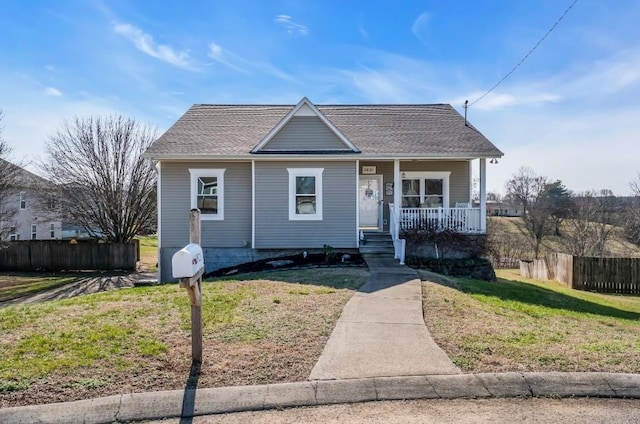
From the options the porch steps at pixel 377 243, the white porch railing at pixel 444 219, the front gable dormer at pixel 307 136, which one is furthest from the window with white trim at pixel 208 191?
the white porch railing at pixel 444 219

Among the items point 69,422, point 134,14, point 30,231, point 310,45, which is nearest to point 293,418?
point 69,422

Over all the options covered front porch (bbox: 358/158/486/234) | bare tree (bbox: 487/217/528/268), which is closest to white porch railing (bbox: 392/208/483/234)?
covered front porch (bbox: 358/158/486/234)

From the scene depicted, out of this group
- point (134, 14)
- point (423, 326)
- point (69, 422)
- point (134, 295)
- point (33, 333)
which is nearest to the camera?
point (69, 422)

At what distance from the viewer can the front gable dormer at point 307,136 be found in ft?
46.0

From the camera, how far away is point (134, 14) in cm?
1047

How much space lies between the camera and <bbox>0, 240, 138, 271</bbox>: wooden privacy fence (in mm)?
21625

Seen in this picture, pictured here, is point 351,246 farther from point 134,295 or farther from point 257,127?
point 134,295

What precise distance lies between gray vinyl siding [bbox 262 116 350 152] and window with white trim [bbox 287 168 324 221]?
2.65ft

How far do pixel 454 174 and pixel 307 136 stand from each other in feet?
19.2

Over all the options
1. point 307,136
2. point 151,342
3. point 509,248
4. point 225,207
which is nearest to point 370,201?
point 307,136

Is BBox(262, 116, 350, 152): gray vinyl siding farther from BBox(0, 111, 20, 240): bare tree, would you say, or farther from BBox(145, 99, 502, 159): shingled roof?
BBox(0, 111, 20, 240): bare tree

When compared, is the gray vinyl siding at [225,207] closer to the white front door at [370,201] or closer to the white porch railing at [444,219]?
the white front door at [370,201]

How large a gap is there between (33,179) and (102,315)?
25.3 metres

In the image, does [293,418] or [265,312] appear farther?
[265,312]
